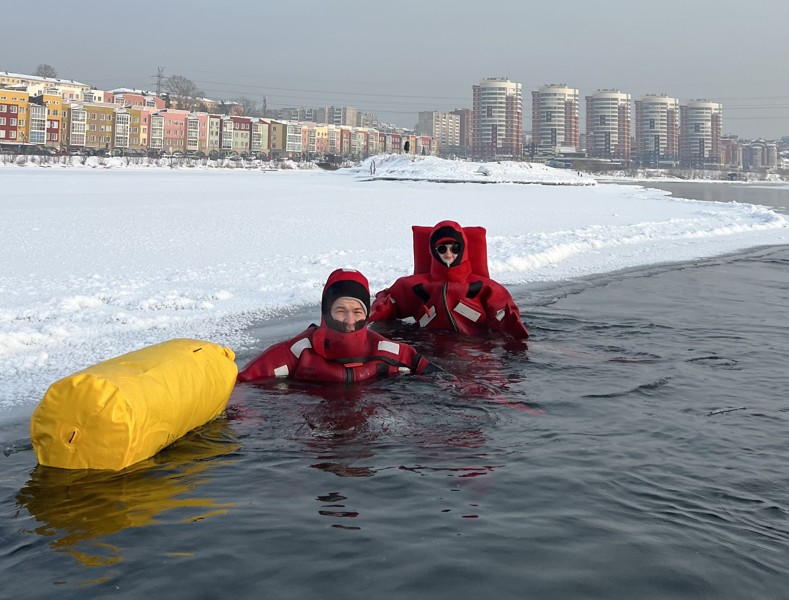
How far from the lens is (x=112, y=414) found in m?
4.32

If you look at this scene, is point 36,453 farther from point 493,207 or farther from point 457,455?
point 493,207

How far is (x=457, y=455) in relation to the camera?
502 cm

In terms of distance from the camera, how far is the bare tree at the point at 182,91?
146375mm

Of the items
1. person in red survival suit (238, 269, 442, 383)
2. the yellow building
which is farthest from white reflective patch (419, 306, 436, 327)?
the yellow building

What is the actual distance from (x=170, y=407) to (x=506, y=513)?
6.25 ft

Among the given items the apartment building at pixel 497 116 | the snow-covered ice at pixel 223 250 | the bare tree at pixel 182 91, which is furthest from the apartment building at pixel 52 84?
the snow-covered ice at pixel 223 250

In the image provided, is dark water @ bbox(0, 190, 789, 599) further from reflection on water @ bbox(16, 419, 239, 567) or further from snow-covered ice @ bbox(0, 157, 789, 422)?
snow-covered ice @ bbox(0, 157, 789, 422)

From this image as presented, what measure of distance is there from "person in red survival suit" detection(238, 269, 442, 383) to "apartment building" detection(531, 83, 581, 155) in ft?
596

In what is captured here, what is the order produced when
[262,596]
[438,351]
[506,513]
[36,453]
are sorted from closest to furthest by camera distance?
[262,596]
[506,513]
[36,453]
[438,351]

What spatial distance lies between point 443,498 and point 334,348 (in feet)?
7.70

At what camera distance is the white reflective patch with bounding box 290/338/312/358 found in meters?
6.48

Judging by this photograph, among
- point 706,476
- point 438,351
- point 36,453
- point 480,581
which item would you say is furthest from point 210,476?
point 438,351

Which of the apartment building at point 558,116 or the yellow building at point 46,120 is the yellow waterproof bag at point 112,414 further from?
Result: the apartment building at point 558,116

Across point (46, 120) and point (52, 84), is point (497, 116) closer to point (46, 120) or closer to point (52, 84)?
point (52, 84)
